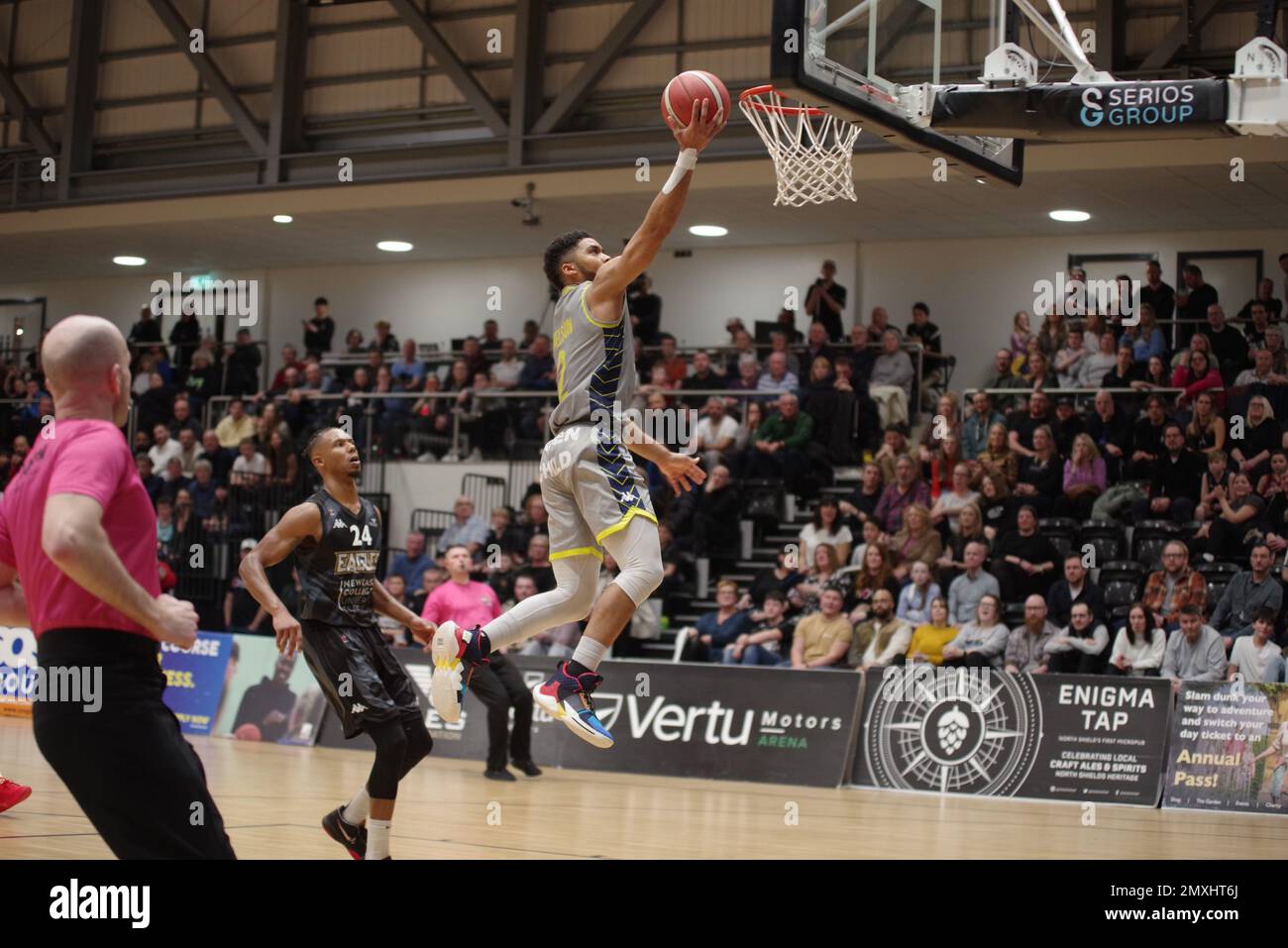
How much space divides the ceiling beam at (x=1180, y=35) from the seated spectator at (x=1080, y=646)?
6062 millimetres

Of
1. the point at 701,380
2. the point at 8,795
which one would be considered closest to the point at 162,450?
the point at 701,380

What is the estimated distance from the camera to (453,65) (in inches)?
784

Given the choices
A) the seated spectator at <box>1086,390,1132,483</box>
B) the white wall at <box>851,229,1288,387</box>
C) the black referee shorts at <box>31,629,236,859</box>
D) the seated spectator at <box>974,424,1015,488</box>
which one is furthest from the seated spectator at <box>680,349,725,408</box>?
the black referee shorts at <box>31,629,236,859</box>

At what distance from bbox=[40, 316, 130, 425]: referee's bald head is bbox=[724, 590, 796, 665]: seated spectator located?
10720mm

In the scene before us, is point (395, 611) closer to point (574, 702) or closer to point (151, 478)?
point (574, 702)

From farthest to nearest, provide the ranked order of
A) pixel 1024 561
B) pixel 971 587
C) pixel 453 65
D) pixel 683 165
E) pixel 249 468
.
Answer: pixel 249 468
pixel 453 65
pixel 1024 561
pixel 971 587
pixel 683 165

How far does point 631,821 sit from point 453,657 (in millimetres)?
3670

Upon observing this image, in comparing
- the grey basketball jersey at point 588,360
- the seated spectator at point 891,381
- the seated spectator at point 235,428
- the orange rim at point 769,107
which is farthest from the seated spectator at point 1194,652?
the seated spectator at point 235,428
